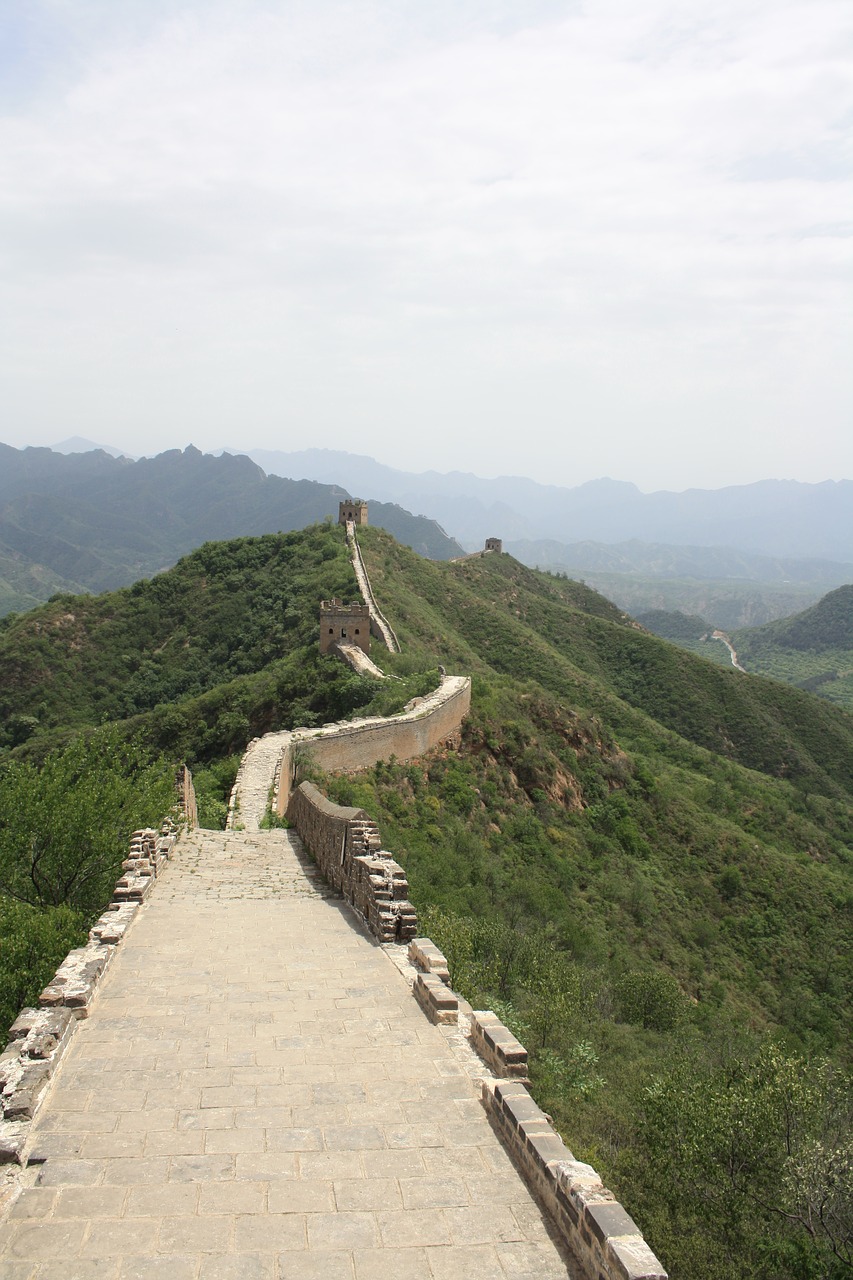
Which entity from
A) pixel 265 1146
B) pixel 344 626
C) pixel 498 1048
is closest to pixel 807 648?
pixel 344 626

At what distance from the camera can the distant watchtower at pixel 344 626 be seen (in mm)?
38719

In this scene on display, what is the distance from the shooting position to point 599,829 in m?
30.5

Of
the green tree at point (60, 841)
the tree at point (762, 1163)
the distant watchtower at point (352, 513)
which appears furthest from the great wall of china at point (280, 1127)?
the distant watchtower at point (352, 513)

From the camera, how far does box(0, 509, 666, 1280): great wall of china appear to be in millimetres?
4750

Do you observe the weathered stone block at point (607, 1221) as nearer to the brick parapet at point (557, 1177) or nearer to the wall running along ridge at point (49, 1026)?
the brick parapet at point (557, 1177)

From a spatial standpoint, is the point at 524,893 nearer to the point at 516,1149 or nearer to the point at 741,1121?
the point at 741,1121

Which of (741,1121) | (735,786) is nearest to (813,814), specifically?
(735,786)

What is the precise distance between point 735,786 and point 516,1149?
43.2 meters

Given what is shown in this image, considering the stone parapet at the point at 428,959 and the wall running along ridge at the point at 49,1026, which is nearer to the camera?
the wall running along ridge at the point at 49,1026

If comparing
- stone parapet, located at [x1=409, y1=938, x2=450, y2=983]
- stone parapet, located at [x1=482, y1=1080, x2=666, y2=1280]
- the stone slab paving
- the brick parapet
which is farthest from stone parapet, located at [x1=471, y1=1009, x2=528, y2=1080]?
stone parapet, located at [x1=409, y1=938, x2=450, y2=983]

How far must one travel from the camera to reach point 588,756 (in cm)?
3350

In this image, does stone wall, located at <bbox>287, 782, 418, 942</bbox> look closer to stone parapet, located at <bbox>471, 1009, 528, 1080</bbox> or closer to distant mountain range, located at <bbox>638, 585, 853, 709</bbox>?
stone parapet, located at <bbox>471, 1009, 528, 1080</bbox>

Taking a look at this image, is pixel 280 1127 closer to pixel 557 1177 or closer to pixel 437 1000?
pixel 557 1177

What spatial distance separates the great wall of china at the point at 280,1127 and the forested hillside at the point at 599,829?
3321mm
